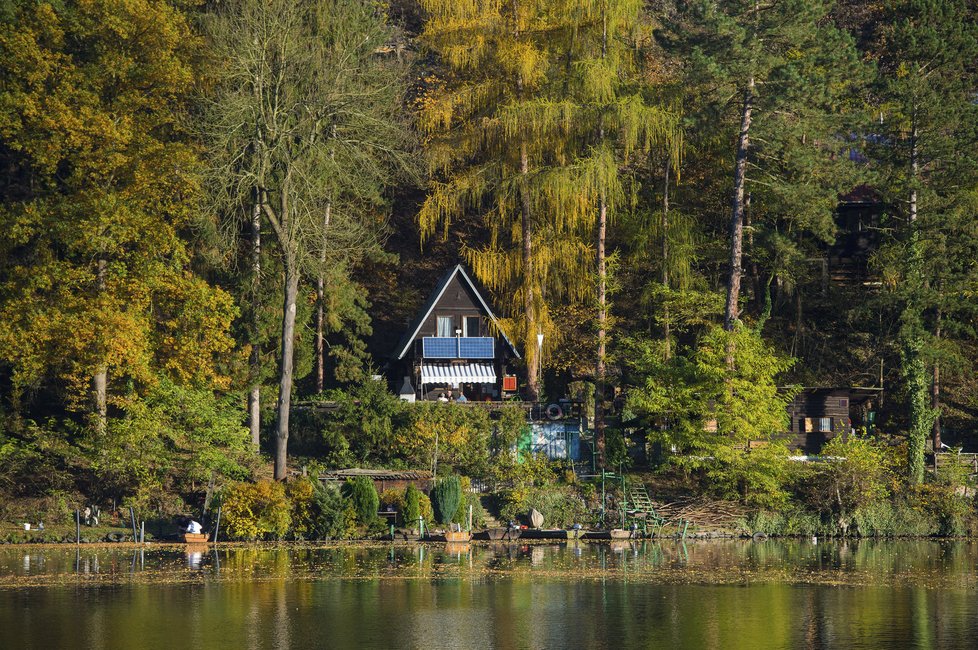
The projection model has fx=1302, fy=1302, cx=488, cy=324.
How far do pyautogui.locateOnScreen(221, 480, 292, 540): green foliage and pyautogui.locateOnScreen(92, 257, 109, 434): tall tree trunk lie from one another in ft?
22.3

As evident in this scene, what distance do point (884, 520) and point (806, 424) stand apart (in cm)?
867

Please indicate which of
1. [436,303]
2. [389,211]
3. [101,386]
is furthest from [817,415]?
[101,386]

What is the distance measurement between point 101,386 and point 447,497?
14.8 meters

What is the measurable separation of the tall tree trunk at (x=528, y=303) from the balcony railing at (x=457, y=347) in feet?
9.72

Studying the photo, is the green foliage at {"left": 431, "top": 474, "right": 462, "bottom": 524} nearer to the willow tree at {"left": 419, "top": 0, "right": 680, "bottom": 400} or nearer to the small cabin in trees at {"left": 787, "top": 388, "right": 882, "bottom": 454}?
the willow tree at {"left": 419, "top": 0, "right": 680, "bottom": 400}

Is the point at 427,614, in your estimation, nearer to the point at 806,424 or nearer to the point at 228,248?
the point at 228,248

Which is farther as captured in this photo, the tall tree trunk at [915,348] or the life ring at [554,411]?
the life ring at [554,411]

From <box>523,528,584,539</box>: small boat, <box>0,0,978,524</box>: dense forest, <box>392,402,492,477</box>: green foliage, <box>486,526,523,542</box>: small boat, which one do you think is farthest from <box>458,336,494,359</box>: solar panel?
<box>486,526,523,542</box>: small boat

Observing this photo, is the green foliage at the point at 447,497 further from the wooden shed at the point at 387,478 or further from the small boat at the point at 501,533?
the small boat at the point at 501,533

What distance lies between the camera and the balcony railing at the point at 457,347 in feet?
203

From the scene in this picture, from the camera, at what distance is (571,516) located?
5016 centimetres

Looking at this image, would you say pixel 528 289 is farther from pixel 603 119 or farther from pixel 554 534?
pixel 554 534

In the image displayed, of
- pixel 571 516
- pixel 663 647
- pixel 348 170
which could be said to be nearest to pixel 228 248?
pixel 348 170

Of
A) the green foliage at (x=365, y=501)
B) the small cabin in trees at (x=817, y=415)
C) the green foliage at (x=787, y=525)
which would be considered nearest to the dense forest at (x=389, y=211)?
the green foliage at (x=787, y=525)
